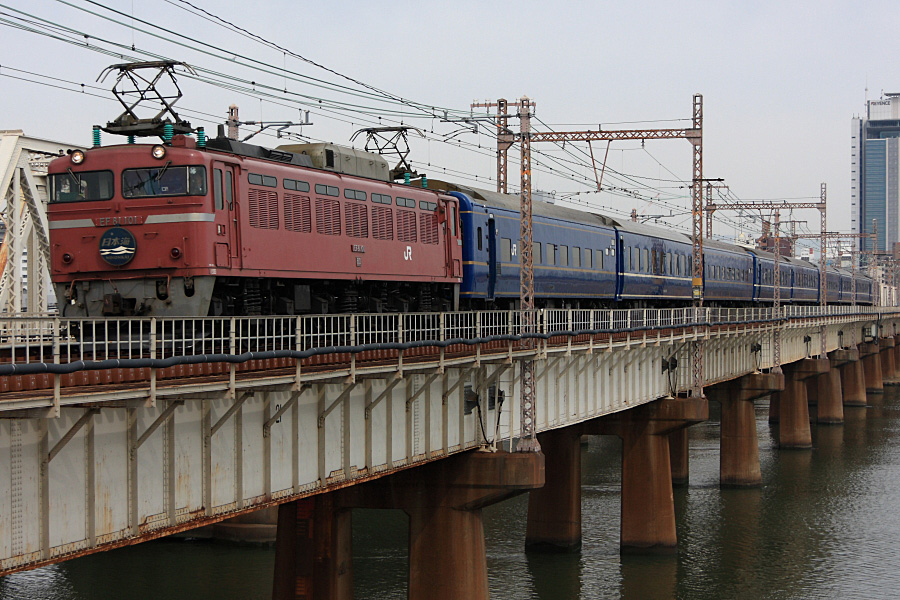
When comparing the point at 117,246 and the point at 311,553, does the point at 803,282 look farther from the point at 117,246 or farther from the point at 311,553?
the point at 117,246

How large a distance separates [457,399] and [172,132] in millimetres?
9644

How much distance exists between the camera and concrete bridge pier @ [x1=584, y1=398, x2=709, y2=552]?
47.1 metres

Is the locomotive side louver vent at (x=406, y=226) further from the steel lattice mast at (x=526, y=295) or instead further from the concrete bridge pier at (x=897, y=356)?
the concrete bridge pier at (x=897, y=356)

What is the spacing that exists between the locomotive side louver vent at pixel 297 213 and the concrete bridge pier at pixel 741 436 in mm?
42715

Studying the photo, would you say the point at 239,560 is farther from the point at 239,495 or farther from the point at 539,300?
the point at 239,495

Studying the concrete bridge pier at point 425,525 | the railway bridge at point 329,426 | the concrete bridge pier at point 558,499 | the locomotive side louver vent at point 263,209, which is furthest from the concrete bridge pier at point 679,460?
the locomotive side louver vent at point 263,209

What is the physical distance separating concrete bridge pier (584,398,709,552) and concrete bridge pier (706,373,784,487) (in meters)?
17.0

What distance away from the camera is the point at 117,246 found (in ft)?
78.2

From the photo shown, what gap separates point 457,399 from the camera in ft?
93.5

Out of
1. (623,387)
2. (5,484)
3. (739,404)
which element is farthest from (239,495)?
(739,404)

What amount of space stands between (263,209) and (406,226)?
775 cm

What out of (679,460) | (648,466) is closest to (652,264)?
(679,460)

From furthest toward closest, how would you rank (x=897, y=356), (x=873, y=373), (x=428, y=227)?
(x=897, y=356)
(x=873, y=373)
(x=428, y=227)

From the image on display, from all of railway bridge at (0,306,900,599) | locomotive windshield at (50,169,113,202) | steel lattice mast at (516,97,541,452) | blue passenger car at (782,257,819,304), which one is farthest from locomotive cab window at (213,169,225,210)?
blue passenger car at (782,257,819,304)
